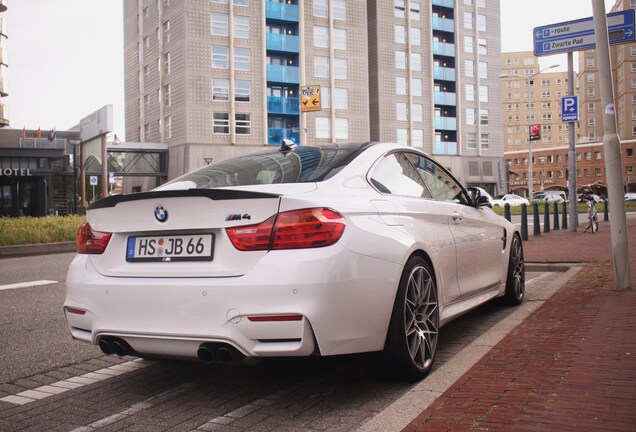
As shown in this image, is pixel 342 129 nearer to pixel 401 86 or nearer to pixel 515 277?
pixel 401 86

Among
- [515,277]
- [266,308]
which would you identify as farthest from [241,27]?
[266,308]

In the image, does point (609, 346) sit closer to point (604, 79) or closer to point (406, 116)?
point (604, 79)

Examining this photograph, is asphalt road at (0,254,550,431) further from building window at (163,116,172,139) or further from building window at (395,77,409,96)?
building window at (395,77,409,96)

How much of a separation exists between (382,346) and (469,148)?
63599mm

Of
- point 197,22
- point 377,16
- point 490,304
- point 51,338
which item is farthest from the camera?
point 377,16

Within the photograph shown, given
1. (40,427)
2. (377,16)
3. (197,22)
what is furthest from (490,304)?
(377,16)

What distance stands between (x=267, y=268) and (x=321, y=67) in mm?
53297

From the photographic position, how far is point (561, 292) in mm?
7172

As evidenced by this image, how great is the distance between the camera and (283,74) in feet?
175

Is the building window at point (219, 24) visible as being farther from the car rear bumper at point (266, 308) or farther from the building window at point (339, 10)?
the car rear bumper at point (266, 308)

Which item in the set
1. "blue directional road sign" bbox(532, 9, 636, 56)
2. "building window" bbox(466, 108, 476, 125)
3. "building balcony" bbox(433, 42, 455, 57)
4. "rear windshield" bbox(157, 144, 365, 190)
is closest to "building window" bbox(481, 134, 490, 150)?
"building window" bbox(466, 108, 476, 125)

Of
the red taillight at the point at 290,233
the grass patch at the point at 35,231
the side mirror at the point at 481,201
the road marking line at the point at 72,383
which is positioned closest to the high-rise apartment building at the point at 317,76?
the grass patch at the point at 35,231

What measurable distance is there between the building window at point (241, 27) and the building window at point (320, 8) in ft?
22.3

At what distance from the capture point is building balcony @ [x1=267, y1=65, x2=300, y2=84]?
52972mm
